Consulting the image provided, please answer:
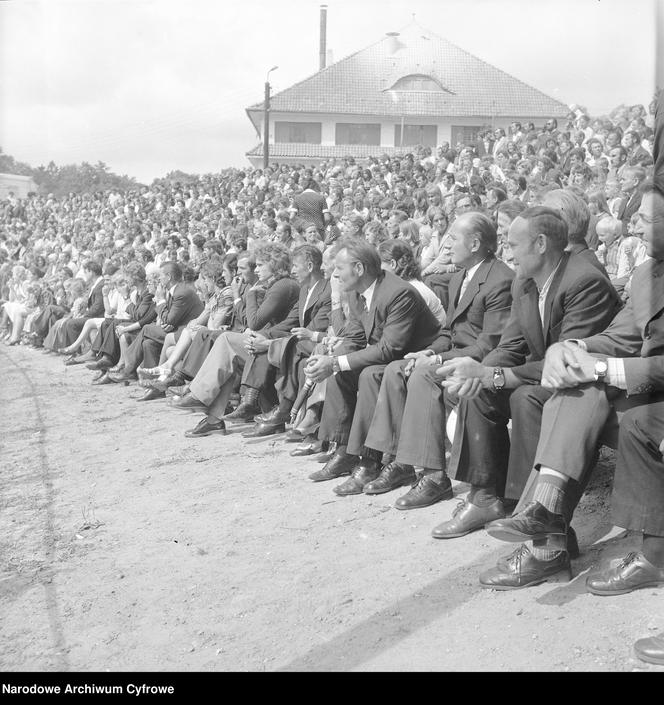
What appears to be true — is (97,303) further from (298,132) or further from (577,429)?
(298,132)

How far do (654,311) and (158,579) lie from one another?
2775 millimetres

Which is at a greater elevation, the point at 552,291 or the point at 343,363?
the point at 552,291

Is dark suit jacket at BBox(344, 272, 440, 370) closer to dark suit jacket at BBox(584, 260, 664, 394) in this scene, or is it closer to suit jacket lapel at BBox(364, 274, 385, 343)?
suit jacket lapel at BBox(364, 274, 385, 343)

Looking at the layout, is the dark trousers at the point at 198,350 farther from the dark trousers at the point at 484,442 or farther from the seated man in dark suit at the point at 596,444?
the seated man in dark suit at the point at 596,444

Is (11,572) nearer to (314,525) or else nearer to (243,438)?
(314,525)

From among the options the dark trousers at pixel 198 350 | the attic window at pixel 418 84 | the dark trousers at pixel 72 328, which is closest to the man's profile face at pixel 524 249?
the dark trousers at pixel 198 350

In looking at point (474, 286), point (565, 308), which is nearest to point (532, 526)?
point (565, 308)

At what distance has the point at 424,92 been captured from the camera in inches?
1676

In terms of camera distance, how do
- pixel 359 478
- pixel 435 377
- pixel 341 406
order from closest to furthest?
pixel 435 377, pixel 359 478, pixel 341 406

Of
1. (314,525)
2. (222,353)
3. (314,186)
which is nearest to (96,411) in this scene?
(222,353)

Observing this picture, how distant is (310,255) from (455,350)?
2470 mm

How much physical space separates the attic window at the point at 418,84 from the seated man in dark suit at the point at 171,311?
103 ft

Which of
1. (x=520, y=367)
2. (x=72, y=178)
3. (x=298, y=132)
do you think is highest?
(x=298, y=132)

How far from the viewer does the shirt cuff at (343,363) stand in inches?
238
